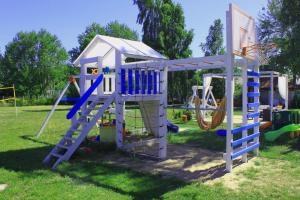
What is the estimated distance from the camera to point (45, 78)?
68000 millimetres

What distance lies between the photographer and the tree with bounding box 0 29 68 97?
63.1 m

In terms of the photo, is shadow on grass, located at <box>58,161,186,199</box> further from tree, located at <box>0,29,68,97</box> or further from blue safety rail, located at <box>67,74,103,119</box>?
tree, located at <box>0,29,68,97</box>

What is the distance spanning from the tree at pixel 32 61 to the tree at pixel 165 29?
31888 mm

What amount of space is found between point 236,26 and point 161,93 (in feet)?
8.30

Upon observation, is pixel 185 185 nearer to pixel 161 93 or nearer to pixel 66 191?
pixel 66 191

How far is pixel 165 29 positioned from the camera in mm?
38875

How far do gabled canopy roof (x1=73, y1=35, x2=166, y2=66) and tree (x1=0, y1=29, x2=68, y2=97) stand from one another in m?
53.3

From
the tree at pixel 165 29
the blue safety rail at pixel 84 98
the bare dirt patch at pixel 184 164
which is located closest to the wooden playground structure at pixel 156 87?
the blue safety rail at pixel 84 98

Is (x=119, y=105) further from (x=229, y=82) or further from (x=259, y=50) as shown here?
(x=259, y=50)

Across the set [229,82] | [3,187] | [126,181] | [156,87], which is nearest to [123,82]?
[156,87]

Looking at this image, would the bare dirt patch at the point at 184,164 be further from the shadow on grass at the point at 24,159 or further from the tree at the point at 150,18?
the tree at the point at 150,18

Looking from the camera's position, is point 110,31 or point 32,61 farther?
point 32,61

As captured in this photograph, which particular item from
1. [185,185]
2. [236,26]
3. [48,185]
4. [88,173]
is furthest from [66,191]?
[236,26]

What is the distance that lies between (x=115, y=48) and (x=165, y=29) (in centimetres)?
3051
